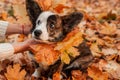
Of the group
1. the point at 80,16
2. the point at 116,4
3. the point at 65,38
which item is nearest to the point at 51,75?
the point at 65,38

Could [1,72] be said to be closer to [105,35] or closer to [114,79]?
[114,79]

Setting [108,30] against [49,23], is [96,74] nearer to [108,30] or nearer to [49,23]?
[49,23]

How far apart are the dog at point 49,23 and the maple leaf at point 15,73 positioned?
0.41 m

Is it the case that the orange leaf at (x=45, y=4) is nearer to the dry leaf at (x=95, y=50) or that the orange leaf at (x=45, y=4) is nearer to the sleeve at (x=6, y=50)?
the sleeve at (x=6, y=50)

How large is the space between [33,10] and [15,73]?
64 centimetres

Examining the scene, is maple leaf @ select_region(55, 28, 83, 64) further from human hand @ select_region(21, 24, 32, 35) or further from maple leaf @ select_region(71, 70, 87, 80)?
human hand @ select_region(21, 24, 32, 35)

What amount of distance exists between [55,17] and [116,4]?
197 inches

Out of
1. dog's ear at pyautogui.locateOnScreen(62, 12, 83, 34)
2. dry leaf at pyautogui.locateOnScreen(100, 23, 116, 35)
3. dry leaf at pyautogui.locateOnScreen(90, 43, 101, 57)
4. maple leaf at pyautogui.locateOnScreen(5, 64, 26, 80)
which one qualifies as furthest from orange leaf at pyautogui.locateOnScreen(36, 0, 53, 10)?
dry leaf at pyautogui.locateOnScreen(100, 23, 116, 35)

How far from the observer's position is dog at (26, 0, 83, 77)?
3.31m

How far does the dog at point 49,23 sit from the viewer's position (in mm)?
3309

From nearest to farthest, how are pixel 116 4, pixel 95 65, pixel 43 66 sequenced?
pixel 43 66 < pixel 95 65 < pixel 116 4

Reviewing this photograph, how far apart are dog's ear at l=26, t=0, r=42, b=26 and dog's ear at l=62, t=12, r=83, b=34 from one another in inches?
10.3

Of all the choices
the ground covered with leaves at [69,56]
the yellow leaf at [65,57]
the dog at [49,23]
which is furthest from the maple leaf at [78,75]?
the dog at [49,23]

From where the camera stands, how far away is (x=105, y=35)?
5020 millimetres
